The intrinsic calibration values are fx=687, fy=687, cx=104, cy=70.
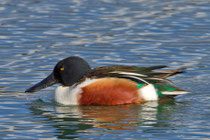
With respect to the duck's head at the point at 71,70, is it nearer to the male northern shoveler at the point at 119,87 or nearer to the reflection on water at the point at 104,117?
the male northern shoveler at the point at 119,87

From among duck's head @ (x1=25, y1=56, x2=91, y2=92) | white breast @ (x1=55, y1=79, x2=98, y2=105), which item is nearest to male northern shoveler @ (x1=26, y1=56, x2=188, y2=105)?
white breast @ (x1=55, y1=79, x2=98, y2=105)

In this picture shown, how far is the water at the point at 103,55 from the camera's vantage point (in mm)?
9328

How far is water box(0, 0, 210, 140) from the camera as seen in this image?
367 inches

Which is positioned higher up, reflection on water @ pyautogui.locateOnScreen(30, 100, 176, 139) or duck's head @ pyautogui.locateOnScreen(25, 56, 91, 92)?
duck's head @ pyautogui.locateOnScreen(25, 56, 91, 92)

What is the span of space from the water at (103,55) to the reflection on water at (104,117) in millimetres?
13

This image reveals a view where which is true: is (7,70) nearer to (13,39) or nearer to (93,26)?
(13,39)

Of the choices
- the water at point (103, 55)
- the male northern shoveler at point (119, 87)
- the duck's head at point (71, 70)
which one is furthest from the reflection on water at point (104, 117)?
the duck's head at point (71, 70)

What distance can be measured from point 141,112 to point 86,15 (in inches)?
299

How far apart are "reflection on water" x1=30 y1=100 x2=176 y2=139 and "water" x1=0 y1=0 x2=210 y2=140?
13 mm

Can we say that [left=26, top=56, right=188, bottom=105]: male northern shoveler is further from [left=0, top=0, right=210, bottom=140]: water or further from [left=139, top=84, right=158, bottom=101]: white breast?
[left=0, top=0, right=210, bottom=140]: water

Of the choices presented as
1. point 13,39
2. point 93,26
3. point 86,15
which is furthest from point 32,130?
point 86,15

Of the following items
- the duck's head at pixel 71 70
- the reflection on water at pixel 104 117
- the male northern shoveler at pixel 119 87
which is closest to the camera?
the reflection on water at pixel 104 117

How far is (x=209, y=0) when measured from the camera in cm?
1903

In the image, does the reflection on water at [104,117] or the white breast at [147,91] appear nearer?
the reflection on water at [104,117]
